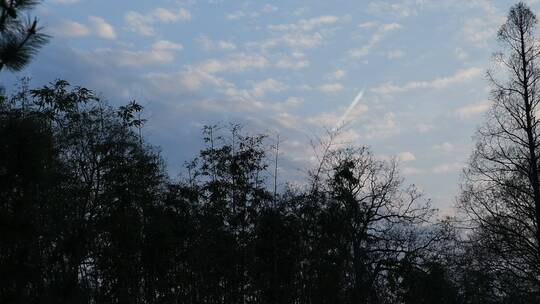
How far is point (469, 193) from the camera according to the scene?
696 inches

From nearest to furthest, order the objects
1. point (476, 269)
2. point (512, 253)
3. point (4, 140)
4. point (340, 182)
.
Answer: point (4, 140) → point (512, 253) → point (476, 269) → point (340, 182)

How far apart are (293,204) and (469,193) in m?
5.57

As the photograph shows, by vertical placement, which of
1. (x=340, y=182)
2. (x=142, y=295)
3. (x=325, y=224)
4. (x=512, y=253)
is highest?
(x=340, y=182)

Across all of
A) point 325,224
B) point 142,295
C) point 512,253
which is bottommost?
point 142,295

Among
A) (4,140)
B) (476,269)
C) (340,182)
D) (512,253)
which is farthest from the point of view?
(340,182)

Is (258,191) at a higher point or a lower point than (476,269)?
higher

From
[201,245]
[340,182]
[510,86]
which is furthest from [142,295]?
[510,86]

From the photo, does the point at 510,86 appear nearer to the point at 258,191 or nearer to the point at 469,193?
the point at 469,193

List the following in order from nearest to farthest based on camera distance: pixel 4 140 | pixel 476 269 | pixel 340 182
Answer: pixel 4 140 → pixel 476 269 → pixel 340 182

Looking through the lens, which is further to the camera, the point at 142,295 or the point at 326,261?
the point at 326,261

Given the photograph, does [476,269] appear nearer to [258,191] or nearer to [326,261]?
[326,261]

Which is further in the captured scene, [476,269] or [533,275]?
[476,269]

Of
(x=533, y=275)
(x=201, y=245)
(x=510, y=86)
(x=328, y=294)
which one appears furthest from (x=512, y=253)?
(x=201, y=245)

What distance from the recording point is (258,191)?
18703mm
